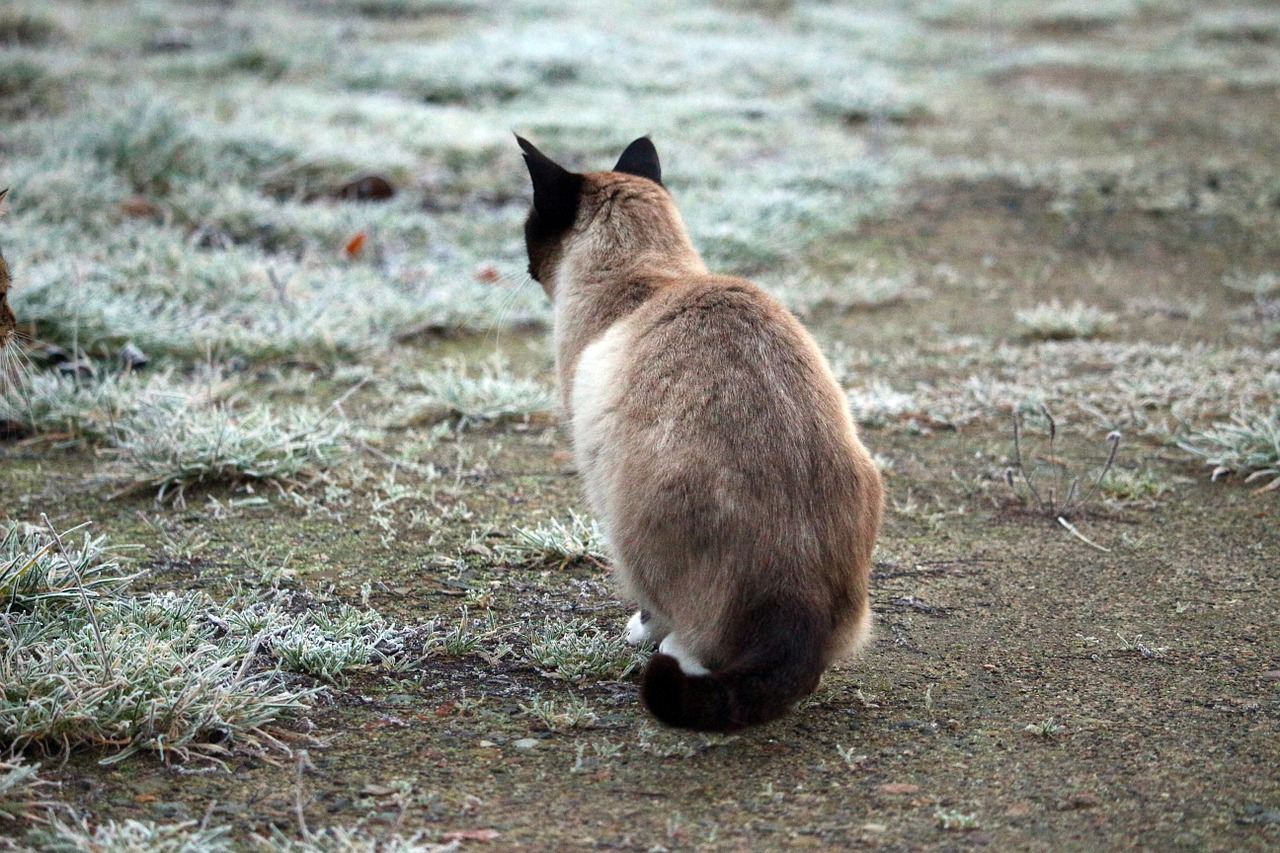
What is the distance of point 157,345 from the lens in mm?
5180

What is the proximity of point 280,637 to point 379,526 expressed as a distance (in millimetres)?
913

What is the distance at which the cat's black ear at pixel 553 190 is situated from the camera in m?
3.43

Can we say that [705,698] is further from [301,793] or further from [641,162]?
[641,162]

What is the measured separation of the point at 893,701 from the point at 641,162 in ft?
6.08

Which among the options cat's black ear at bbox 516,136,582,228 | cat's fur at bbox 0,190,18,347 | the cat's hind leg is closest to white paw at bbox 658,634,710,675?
the cat's hind leg

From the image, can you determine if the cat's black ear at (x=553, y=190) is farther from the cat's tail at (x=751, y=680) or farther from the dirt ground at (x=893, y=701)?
the cat's tail at (x=751, y=680)

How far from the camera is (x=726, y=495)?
2.58 metres

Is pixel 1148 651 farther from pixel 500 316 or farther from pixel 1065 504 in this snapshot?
pixel 500 316

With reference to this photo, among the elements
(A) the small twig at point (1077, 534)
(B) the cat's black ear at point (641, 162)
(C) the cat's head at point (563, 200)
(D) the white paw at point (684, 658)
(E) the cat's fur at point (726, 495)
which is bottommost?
(A) the small twig at point (1077, 534)

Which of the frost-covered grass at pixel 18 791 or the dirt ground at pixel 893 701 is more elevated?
the frost-covered grass at pixel 18 791

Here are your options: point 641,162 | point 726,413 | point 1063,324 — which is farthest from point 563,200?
point 1063,324

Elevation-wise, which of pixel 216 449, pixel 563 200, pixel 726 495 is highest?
pixel 563 200

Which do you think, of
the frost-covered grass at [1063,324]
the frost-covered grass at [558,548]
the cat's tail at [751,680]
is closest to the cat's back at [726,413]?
the cat's tail at [751,680]

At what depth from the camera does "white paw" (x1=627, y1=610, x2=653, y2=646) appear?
9.86 ft
